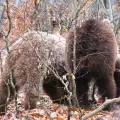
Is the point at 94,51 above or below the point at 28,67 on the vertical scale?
above

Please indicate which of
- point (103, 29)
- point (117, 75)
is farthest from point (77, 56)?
point (117, 75)

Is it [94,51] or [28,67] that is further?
[94,51]

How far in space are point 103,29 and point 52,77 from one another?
63.4 inches

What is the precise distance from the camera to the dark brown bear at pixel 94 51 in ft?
20.9

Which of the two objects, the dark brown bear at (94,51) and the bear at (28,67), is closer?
the bear at (28,67)

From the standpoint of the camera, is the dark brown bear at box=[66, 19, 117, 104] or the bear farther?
the dark brown bear at box=[66, 19, 117, 104]

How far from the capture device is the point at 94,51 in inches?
252

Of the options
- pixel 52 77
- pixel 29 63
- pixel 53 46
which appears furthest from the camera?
pixel 52 77

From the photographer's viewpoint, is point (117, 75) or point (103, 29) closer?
point (103, 29)

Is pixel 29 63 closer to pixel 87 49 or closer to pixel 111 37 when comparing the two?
pixel 87 49

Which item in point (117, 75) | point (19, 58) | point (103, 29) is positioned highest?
point (103, 29)

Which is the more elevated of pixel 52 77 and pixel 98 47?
pixel 98 47

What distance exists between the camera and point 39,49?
619 centimetres

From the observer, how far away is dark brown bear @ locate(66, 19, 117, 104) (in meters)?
6.37
